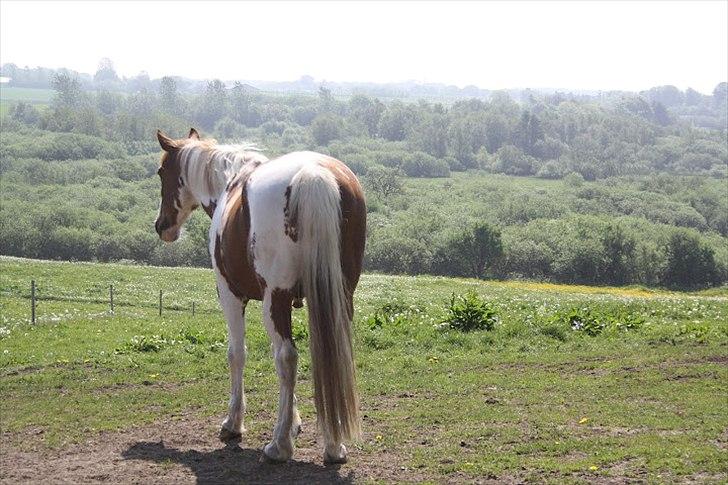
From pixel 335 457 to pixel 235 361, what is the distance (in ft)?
6.58

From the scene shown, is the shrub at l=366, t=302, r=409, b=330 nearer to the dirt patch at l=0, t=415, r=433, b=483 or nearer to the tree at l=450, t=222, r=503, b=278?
the dirt patch at l=0, t=415, r=433, b=483

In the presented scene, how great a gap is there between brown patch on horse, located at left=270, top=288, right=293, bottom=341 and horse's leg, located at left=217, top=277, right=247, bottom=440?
129 centimetres

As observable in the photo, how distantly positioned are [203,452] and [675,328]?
35.6 ft

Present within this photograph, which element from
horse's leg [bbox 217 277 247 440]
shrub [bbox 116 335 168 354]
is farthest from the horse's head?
shrub [bbox 116 335 168 354]

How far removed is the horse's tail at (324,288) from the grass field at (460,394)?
0.88 metres

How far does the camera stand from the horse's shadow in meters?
8.27

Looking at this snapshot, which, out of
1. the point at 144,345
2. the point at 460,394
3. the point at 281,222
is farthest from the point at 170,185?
the point at 144,345

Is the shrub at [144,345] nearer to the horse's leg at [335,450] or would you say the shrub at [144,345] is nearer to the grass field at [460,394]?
the grass field at [460,394]

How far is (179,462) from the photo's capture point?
8945 millimetres

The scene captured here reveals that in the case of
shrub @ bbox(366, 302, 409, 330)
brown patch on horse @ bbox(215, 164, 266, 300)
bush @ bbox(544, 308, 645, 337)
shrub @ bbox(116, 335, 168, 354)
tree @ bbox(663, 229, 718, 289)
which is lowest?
tree @ bbox(663, 229, 718, 289)

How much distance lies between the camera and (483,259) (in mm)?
98875

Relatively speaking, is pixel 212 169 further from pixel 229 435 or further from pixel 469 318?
pixel 469 318

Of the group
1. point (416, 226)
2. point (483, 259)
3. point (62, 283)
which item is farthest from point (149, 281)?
point (416, 226)

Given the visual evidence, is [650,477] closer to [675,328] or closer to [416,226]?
[675,328]
